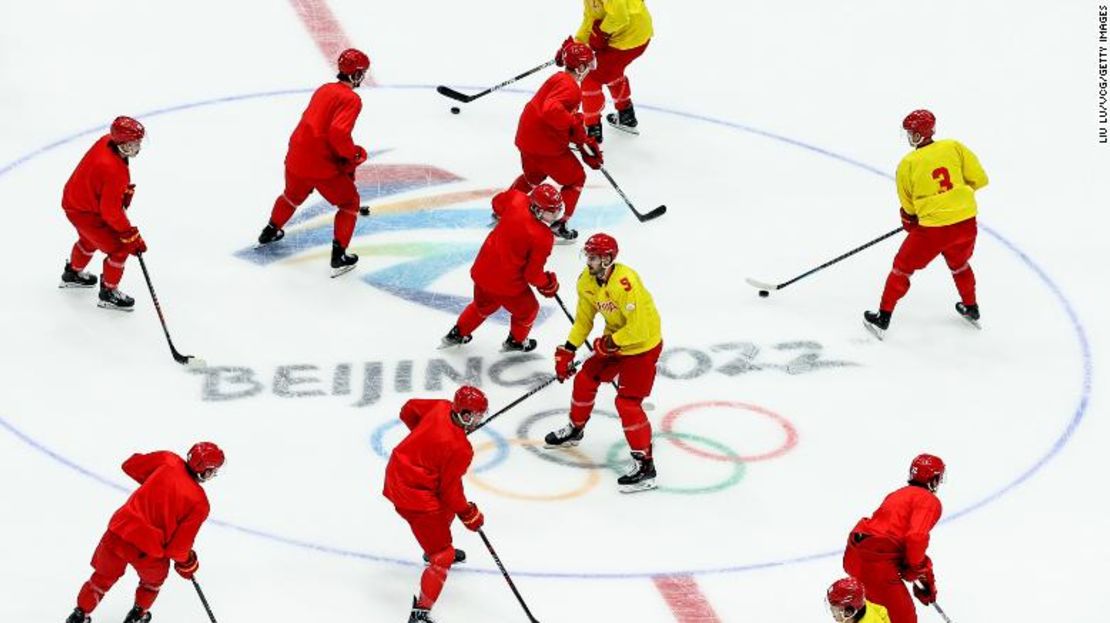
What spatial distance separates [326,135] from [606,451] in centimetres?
210

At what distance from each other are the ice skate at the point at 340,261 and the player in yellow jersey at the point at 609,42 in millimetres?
1724

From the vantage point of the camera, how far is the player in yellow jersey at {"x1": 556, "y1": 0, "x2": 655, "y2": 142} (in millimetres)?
12148

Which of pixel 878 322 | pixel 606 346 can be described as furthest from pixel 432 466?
pixel 878 322

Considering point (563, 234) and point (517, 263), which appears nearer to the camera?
point (517, 263)

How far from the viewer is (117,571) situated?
320 inches

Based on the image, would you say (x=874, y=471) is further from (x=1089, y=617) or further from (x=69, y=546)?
(x=69, y=546)

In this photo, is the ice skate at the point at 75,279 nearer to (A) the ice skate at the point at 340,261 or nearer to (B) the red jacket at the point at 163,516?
(A) the ice skate at the point at 340,261

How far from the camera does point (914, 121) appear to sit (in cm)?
1046

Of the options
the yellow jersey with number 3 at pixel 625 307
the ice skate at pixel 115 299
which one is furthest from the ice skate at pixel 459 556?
the ice skate at pixel 115 299

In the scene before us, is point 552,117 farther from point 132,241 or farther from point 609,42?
point 132,241

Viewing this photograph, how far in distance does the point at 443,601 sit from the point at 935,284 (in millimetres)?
3747

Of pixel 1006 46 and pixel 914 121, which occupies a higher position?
pixel 914 121

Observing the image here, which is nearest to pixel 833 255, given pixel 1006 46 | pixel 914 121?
pixel 914 121

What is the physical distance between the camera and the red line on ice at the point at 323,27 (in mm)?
13500
